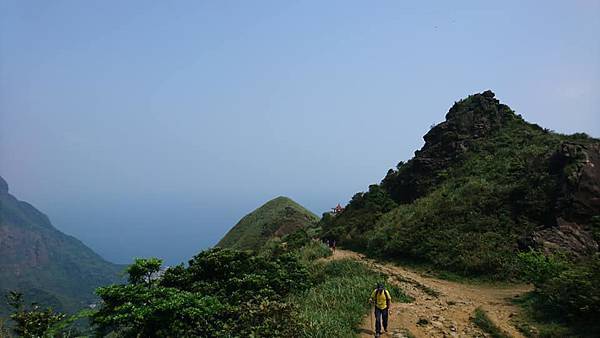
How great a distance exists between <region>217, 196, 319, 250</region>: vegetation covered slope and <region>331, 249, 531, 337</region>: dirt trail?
2711 cm

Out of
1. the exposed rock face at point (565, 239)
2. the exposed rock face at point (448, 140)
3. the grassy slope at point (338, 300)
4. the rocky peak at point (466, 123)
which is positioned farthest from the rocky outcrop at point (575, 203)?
the rocky peak at point (466, 123)

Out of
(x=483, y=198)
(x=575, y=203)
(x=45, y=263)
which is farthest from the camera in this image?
(x=45, y=263)

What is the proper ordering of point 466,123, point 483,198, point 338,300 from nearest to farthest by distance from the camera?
point 338,300 < point 483,198 < point 466,123

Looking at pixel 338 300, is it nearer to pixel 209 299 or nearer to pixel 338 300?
pixel 338 300

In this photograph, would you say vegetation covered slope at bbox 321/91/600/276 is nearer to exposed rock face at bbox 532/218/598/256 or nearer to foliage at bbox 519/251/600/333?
exposed rock face at bbox 532/218/598/256

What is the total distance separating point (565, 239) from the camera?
15523mm

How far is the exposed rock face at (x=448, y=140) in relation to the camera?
2997 cm

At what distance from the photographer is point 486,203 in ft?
67.7

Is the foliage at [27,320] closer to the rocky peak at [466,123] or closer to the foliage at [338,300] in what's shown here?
the foliage at [338,300]

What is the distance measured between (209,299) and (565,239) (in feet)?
48.1

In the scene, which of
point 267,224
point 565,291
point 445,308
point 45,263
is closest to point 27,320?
point 445,308

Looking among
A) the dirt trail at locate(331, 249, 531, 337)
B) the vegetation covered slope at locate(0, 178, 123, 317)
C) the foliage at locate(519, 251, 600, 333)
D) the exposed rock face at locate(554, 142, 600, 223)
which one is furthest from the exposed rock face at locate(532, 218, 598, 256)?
the vegetation covered slope at locate(0, 178, 123, 317)

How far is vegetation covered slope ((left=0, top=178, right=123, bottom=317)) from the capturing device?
112469 mm

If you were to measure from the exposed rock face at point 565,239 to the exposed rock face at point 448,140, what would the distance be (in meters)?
12.3
